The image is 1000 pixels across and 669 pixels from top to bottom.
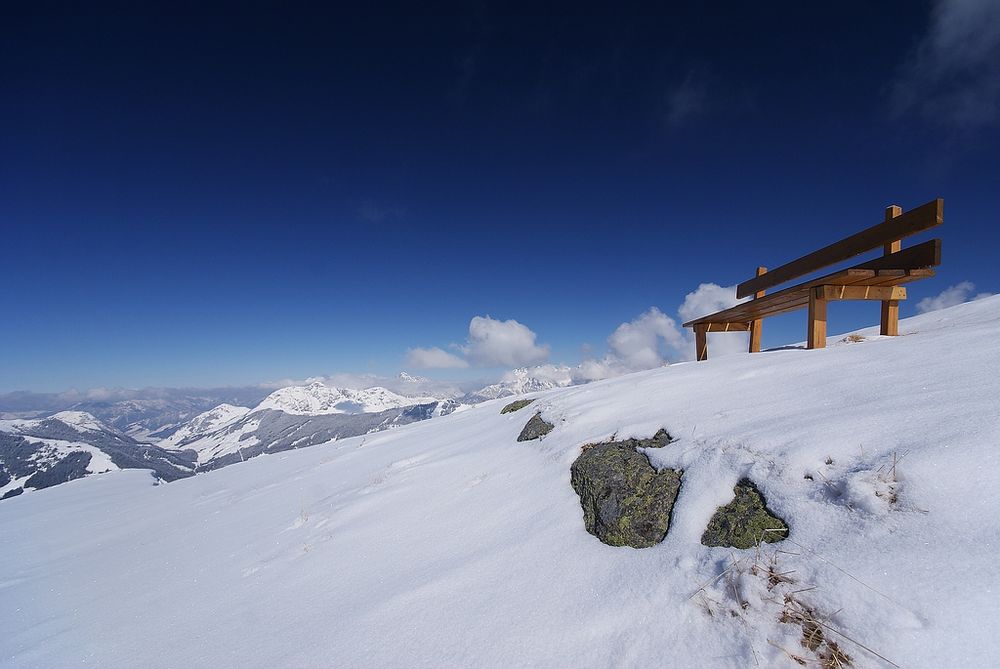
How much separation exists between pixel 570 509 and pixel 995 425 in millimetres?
2855

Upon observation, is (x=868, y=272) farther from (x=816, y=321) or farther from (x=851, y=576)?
(x=851, y=576)

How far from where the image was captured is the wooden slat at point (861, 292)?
5.24 meters

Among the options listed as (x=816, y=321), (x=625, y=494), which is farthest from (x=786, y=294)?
(x=625, y=494)

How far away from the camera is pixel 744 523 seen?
8.59ft

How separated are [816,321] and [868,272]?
2.66ft

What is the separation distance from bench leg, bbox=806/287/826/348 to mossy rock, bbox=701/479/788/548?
12.1 feet

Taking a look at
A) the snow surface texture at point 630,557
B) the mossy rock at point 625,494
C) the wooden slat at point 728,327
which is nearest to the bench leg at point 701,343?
the wooden slat at point 728,327

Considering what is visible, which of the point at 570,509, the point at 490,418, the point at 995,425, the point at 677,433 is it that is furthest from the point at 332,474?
the point at 995,425

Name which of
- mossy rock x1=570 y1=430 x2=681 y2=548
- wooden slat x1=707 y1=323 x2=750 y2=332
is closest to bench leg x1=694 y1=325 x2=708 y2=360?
wooden slat x1=707 y1=323 x2=750 y2=332

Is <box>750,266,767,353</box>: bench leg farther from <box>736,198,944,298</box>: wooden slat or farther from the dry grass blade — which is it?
the dry grass blade

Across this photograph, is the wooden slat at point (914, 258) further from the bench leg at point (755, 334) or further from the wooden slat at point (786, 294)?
the bench leg at point (755, 334)

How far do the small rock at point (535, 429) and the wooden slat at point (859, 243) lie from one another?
4646mm

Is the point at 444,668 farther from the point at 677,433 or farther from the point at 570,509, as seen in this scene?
the point at 677,433

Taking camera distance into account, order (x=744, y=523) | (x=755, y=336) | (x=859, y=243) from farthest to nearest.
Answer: (x=755, y=336) → (x=859, y=243) → (x=744, y=523)
